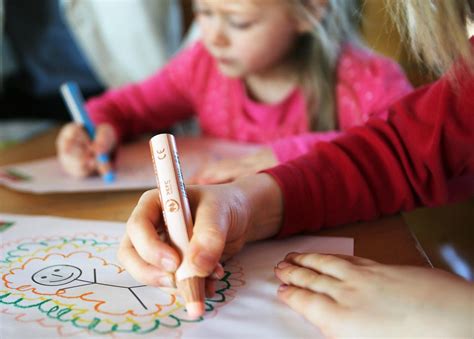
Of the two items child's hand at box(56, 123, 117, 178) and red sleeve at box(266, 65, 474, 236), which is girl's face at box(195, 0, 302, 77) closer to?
child's hand at box(56, 123, 117, 178)

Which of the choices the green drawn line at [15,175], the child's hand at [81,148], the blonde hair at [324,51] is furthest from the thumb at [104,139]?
the blonde hair at [324,51]

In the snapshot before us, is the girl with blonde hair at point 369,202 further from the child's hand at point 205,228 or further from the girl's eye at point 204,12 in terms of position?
the girl's eye at point 204,12

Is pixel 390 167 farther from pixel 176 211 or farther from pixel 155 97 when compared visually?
pixel 155 97

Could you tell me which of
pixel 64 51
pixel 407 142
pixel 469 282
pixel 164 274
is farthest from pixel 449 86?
pixel 64 51

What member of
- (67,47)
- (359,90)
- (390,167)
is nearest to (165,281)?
(390,167)

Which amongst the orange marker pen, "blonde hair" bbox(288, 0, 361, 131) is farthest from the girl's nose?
the orange marker pen

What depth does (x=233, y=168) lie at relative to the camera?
2.15ft

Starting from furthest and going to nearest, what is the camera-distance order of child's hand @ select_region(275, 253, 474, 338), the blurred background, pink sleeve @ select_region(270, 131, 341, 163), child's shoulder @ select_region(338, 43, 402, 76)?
1. the blurred background
2. child's shoulder @ select_region(338, 43, 402, 76)
3. pink sleeve @ select_region(270, 131, 341, 163)
4. child's hand @ select_region(275, 253, 474, 338)

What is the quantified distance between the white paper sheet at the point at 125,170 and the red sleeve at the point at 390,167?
0.21m

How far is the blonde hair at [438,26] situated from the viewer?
45 centimetres

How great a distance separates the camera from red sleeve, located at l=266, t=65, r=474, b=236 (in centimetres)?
50

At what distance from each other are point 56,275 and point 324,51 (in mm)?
563

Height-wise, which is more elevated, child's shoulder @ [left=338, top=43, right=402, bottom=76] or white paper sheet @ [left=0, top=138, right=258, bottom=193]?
child's shoulder @ [left=338, top=43, right=402, bottom=76]

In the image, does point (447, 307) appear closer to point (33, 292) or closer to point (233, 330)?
point (233, 330)
